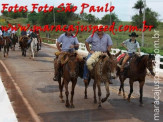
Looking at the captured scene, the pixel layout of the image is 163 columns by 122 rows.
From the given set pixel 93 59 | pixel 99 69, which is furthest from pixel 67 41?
pixel 99 69

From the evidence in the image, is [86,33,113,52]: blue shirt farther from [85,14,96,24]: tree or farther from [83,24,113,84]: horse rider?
[85,14,96,24]: tree

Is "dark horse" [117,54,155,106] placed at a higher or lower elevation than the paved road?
higher

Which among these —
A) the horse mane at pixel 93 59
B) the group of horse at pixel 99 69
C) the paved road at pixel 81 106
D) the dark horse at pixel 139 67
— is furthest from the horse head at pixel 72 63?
the dark horse at pixel 139 67

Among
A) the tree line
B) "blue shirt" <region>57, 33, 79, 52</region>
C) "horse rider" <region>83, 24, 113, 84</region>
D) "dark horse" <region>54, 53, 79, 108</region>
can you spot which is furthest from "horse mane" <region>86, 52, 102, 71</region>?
the tree line

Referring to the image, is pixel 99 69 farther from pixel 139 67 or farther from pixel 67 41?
pixel 139 67

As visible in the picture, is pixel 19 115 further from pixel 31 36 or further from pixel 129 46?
pixel 31 36

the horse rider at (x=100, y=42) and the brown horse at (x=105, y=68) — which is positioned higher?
the horse rider at (x=100, y=42)

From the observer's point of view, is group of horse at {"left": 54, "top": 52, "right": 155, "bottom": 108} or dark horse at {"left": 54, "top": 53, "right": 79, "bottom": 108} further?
dark horse at {"left": 54, "top": 53, "right": 79, "bottom": 108}

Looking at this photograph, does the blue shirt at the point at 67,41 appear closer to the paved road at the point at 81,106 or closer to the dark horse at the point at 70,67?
the dark horse at the point at 70,67

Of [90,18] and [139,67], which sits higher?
[90,18]

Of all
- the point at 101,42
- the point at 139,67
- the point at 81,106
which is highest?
the point at 101,42

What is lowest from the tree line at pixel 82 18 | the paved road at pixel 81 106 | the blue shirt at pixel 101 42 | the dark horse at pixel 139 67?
the paved road at pixel 81 106

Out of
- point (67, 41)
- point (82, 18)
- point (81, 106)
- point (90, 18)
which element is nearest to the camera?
point (81, 106)

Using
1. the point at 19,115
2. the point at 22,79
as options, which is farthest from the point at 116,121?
the point at 22,79
